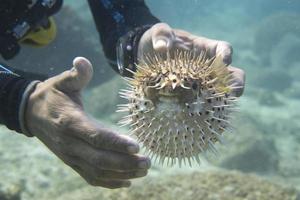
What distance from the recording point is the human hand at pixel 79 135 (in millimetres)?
1775

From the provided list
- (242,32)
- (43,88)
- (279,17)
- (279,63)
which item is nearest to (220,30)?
(242,32)

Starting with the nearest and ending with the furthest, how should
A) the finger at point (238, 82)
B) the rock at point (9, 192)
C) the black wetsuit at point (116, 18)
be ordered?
the finger at point (238, 82)
the black wetsuit at point (116, 18)
the rock at point (9, 192)

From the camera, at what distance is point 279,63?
18.9m

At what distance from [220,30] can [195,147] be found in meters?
25.3

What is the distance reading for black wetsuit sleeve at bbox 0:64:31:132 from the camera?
6.76 ft

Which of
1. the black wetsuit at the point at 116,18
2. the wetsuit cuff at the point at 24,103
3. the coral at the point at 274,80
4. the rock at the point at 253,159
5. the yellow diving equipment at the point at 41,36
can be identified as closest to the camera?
the wetsuit cuff at the point at 24,103

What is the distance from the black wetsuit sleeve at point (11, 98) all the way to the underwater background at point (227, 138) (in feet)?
6.32

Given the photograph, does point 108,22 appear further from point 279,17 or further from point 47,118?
point 279,17

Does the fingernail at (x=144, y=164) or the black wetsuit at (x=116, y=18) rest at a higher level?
the black wetsuit at (x=116, y=18)

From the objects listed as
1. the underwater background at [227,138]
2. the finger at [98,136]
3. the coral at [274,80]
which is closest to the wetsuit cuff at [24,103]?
the finger at [98,136]

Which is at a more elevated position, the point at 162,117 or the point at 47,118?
the point at 162,117

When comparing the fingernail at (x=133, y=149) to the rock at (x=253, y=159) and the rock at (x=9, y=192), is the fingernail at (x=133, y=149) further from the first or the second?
the rock at (x=253, y=159)

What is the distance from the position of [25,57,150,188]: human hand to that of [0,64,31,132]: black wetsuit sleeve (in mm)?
74

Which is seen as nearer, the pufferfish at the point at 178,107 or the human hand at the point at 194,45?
the pufferfish at the point at 178,107
